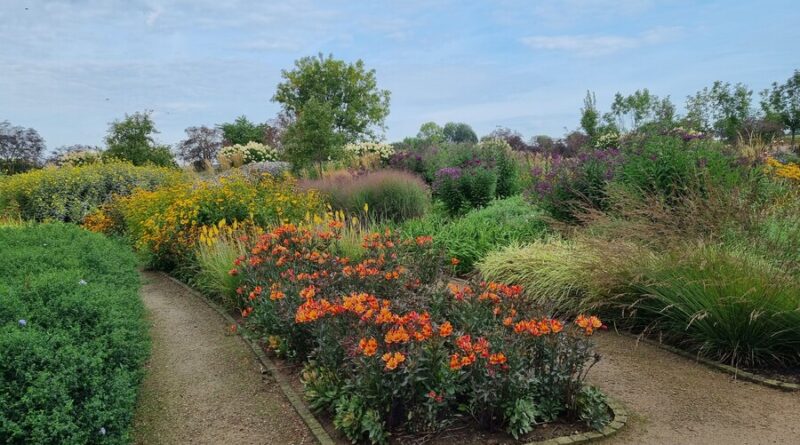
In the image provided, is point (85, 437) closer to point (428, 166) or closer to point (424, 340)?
point (424, 340)

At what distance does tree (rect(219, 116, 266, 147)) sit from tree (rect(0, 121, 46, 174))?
10719mm

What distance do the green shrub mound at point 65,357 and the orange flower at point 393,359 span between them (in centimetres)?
127

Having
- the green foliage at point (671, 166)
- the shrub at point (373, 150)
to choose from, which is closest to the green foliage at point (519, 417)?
the green foliage at point (671, 166)

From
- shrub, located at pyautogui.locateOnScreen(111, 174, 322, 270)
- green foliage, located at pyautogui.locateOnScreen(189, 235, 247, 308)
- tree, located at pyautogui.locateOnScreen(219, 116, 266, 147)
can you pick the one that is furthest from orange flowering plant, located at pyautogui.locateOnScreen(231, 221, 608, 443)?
tree, located at pyautogui.locateOnScreen(219, 116, 266, 147)

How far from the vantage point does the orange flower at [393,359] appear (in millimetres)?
2572

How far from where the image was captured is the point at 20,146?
32.8 m

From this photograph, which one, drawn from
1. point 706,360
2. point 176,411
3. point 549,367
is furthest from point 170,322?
point 706,360

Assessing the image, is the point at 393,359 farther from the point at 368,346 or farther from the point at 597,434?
the point at 597,434

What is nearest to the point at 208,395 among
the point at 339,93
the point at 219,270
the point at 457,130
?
the point at 219,270

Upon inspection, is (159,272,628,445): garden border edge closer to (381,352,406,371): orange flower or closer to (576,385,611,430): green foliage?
(576,385,611,430): green foliage

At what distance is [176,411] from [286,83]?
91.4ft

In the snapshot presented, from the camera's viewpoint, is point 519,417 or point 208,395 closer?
point 519,417

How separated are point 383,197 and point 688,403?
23.6 ft

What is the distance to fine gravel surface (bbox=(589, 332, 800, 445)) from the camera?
2.92 meters
